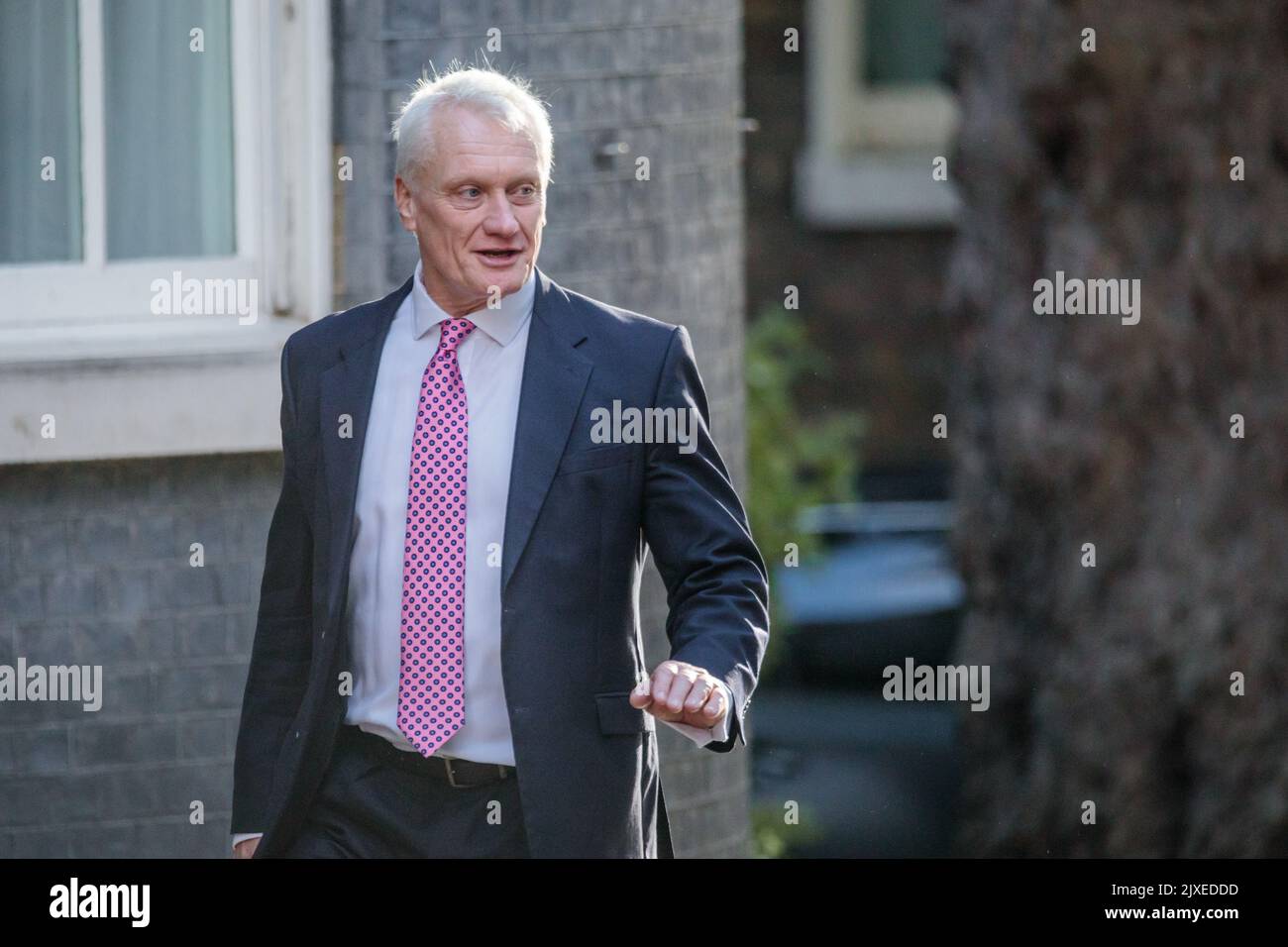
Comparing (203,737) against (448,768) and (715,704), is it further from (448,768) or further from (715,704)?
(715,704)

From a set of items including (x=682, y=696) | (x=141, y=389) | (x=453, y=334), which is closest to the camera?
(x=682, y=696)

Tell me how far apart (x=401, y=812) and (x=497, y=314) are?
3.12 ft

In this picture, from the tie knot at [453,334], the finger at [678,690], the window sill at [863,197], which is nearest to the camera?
the finger at [678,690]

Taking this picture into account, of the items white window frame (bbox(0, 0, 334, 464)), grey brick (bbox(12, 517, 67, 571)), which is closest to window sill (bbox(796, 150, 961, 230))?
white window frame (bbox(0, 0, 334, 464))

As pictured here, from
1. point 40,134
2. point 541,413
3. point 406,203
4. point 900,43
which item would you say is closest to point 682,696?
point 541,413

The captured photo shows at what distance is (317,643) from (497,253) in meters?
0.80

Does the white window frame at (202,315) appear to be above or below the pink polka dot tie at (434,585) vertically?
above

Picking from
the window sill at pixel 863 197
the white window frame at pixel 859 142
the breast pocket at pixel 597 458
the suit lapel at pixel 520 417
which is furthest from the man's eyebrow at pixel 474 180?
the window sill at pixel 863 197

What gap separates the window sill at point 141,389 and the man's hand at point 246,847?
1487 millimetres

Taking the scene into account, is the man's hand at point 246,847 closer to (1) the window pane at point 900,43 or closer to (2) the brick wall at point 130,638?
(2) the brick wall at point 130,638

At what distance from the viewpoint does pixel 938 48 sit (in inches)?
628

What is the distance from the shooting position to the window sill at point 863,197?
1502cm

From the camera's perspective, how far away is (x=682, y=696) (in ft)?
12.7

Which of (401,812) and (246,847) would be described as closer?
(401,812)
